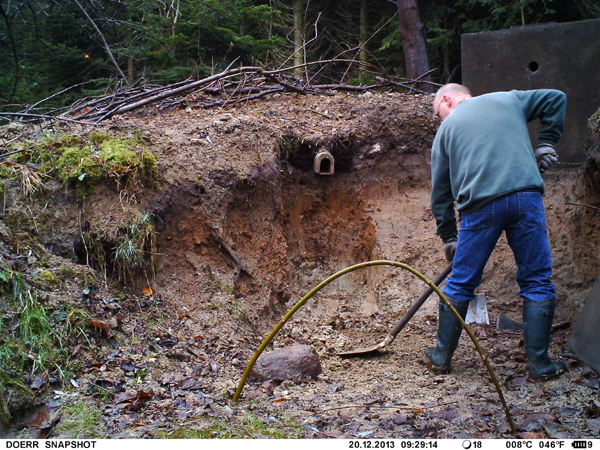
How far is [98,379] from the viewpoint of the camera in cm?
302

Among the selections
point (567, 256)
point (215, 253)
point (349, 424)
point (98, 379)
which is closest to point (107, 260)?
point (215, 253)

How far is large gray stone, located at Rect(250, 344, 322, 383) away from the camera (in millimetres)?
3363

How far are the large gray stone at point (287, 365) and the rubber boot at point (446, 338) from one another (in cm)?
84

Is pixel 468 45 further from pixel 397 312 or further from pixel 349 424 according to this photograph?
pixel 349 424

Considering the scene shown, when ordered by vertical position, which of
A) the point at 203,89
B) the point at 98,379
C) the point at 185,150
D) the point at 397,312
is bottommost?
the point at 397,312

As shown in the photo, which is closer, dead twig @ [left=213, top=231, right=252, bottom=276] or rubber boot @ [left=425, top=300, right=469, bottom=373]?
rubber boot @ [left=425, top=300, right=469, bottom=373]

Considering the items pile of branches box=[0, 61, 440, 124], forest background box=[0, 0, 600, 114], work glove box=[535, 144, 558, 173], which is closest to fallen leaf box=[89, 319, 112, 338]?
pile of branches box=[0, 61, 440, 124]

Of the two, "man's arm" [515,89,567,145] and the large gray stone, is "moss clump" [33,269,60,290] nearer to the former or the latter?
the large gray stone

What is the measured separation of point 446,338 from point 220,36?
6.44 meters

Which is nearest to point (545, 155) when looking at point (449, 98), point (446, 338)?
point (449, 98)

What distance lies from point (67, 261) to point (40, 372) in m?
1.07

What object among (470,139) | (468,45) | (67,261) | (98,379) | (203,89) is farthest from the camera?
(203,89)

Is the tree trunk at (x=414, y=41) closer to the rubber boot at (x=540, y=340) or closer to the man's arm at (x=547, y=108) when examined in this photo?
the man's arm at (x=547, y=108)

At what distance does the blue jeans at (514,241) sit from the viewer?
327 cm
